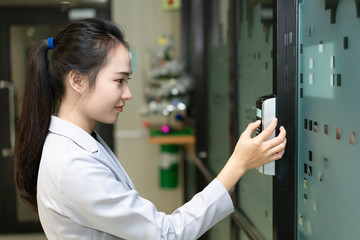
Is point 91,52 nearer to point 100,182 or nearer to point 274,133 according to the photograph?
point 100,182

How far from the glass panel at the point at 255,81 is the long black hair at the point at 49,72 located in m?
0.49

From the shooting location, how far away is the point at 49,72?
1.34m

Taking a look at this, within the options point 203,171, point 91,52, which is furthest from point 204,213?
point 203,171

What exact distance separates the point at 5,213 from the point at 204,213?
3.83 meters

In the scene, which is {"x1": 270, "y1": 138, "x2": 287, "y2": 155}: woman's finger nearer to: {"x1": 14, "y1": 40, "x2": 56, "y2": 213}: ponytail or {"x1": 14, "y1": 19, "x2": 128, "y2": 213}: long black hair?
{"x1": 14, "y1": 19, "x2": 128, "y2": 213}: long black hair

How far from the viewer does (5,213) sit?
4508 millimetres

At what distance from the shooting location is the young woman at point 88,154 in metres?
1.13

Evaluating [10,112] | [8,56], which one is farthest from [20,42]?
[10,112]

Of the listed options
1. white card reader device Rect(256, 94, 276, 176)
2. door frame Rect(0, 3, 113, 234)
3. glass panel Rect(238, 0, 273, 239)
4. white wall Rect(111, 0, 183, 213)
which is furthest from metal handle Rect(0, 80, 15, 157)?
white card reader device Rect(256, 94, 276, 176)

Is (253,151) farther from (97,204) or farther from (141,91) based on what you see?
(141,91)

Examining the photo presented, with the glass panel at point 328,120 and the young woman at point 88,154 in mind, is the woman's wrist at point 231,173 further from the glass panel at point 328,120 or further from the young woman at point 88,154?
the glass panel at point 328,120

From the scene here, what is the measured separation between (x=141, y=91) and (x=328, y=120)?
3499 millimetres

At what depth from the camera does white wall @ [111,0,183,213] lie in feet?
14.6

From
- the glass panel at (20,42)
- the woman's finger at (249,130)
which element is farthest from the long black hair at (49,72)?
the glass panel at (20,42)
